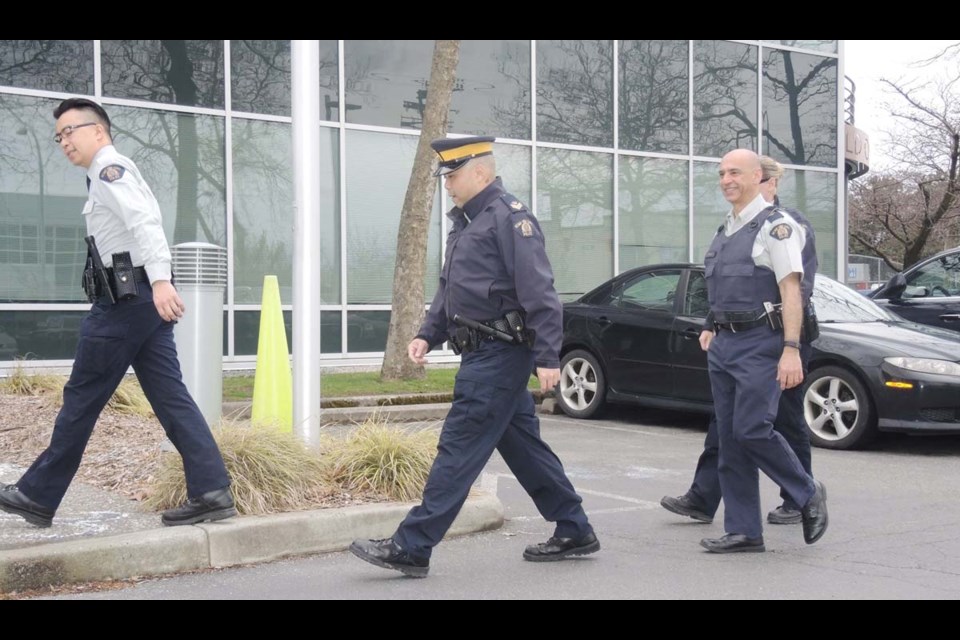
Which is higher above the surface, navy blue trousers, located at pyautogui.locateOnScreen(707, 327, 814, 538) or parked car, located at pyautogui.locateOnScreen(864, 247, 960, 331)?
parked car, located at pyautogui.locateOnScreen(864, 247, 960, 331)

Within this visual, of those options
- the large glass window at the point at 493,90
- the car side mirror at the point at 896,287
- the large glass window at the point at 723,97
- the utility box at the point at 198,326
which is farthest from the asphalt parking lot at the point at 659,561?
the large glass window at the point at 723,97

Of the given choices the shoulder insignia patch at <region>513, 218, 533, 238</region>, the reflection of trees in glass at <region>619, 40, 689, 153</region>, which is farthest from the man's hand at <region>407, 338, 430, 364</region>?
the reflection of trees in glass at <region>619, 40, 689, 153</region>

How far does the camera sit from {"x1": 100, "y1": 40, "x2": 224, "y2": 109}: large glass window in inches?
501

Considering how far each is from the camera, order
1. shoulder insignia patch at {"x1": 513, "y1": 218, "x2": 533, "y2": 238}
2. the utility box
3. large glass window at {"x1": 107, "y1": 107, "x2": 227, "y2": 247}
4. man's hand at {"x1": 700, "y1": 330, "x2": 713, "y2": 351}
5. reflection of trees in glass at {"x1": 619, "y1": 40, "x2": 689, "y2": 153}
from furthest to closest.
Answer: reflection of trees in glass at {"x1": 619, "y1": 40, "x2": 689, "y2": 153}
large glass window at {"x1": 107, "y1": 107, "x2": 227, "y2": 247}
the utility box
man's hand at {"x1": 700, "y1": 330, "x2": 713, "y2": 351}
shoulder insignia patch at {"x1": 513, "y1": 218, "x2": 533, "y2": 238}

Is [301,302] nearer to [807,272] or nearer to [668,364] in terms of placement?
[807,272]

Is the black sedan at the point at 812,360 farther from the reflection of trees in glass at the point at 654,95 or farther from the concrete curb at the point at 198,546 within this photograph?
the reflection of trees in glass at the point at 654,95

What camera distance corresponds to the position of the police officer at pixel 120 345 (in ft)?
16.4

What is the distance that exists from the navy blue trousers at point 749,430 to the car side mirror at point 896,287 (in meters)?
7.05

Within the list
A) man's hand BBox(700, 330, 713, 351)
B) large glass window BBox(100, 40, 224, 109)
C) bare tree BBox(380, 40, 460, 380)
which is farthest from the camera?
large glass window BBox(100, 40, 224, 109)

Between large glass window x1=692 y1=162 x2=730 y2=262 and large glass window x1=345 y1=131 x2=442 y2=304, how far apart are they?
4.68 m

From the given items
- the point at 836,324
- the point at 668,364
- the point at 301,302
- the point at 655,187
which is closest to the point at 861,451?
the point at 836,324

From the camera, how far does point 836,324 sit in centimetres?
920

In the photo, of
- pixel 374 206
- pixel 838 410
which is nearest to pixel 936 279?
pixel 838 410

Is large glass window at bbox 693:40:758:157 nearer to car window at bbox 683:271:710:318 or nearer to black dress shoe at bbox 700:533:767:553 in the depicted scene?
car window at bbox 683:271:710:318
